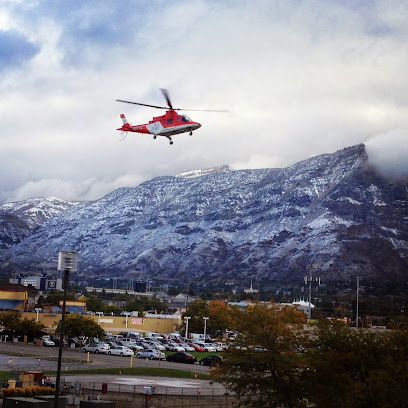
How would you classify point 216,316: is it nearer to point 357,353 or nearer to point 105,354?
point 105,354

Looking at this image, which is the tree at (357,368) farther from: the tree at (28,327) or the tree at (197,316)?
the tree at (197,316)

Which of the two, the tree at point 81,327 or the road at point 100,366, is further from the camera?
the tree at point 81,327

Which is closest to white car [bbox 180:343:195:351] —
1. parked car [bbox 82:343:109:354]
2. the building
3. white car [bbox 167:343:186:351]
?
white car [bbox 167:343:186:351]

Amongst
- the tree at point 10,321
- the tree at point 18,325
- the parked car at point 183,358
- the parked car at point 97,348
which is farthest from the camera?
the tree at point 18,325

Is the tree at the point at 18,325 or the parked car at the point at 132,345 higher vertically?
the tree at the point at 18,325

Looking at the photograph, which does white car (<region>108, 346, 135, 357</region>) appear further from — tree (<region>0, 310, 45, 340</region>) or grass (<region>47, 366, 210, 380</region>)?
grass (<region>47, 366, 210, 380</region>)

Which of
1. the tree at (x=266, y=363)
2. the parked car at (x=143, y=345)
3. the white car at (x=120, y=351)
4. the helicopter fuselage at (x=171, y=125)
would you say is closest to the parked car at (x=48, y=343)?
the white car at (x=120, y=351)

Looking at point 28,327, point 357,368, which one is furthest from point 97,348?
point 357,368
